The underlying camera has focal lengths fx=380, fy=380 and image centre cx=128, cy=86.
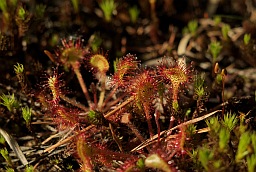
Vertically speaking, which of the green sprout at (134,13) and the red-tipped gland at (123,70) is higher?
the green sprout at (134,13)

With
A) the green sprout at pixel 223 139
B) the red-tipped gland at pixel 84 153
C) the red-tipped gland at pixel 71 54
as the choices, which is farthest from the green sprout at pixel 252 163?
the red-tipped gland at pixel 71 54

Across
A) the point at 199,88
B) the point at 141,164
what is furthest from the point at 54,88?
the point at 199,88

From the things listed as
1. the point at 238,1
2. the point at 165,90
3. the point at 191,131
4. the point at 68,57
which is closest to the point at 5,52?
the point at 68,57

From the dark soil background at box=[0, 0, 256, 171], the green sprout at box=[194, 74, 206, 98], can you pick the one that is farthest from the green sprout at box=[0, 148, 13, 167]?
the green sprout at box=[194, 74, 206, 98]

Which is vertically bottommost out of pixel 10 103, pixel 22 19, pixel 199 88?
pixel 199 88

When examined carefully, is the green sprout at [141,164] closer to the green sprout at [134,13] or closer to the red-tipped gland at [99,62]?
the red-tipped gland at [99,62]

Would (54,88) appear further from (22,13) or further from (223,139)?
(223,139)

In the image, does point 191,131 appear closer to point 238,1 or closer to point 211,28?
point 211,28

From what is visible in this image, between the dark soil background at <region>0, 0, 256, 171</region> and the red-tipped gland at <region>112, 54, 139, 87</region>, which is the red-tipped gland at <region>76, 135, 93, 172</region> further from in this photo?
the red-tipped gland at <region>112, 54, 139, 87</region>
